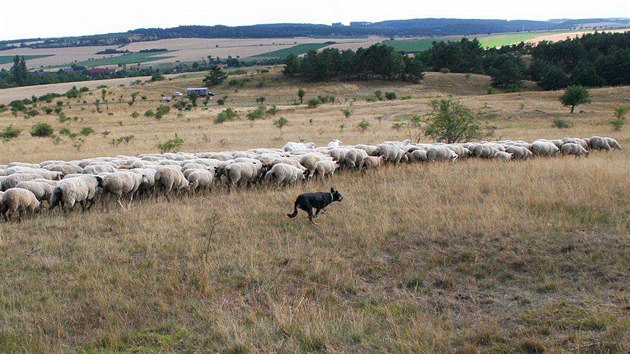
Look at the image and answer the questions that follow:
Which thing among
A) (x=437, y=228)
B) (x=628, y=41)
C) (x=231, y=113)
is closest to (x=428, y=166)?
(x=437, y=228)

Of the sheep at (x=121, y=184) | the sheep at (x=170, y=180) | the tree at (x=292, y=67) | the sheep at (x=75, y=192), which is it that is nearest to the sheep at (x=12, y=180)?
the sheep at (x=75, y=192)

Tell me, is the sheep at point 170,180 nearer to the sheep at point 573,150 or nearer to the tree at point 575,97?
the sheep at point 573,150

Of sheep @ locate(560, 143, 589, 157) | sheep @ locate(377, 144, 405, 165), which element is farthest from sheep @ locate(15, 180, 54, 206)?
sheep @ locate(560, 143, 589, 157)

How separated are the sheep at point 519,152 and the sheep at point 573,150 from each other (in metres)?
1.91

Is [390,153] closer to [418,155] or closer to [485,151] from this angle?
[418,155]

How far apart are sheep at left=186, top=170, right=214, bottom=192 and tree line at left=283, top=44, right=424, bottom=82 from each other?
7592 cm

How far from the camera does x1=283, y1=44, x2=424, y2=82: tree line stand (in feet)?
286

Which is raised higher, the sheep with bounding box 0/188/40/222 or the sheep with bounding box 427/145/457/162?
the sheep with bounding box 0/188/40/222

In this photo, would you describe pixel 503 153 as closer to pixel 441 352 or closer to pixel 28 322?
pixel 441 352

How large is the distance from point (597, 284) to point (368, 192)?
6.86 meters

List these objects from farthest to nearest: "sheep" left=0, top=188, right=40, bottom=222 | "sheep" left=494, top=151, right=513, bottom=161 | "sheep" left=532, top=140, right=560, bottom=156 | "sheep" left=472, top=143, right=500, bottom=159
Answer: "sheep" left=532, top=140, right=560, bottom=156 < "sheep" left=472, top=143, right=500, bottom=159 < "sheep" left=494, top=151, right=513, bottom=161 < "sheep" left=0, top=188, right=40, bottom=222

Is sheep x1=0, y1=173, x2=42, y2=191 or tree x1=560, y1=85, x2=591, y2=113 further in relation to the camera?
tree x1=560, y1=85, x2=591, y2=113

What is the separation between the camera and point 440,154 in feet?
59.6

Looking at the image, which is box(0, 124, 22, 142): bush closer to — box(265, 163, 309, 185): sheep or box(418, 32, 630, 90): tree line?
box(265, 163, 309, 185): sheep
